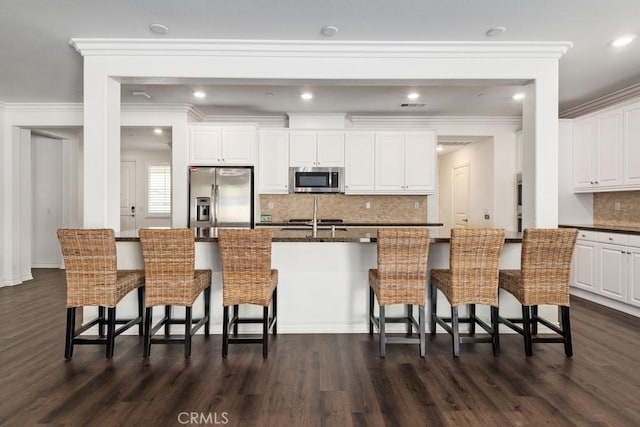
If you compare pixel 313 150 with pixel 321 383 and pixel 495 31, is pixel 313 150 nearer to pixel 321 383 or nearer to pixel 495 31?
pixel 495 31

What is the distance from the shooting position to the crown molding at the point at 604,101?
427 cm

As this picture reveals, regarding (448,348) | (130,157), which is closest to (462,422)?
(448,348)

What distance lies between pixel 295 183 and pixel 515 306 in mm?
3353

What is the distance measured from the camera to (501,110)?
5.26 metres

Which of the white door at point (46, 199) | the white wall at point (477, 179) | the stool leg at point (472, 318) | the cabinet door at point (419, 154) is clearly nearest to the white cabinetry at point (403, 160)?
the cabinet door at point (419, 154)

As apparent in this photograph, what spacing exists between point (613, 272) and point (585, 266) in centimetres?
41

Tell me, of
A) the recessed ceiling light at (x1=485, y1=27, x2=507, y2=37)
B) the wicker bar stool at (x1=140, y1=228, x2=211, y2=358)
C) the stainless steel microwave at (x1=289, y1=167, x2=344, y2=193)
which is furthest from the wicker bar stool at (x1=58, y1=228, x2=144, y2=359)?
the recessed ceiling light at (x1=485, y1=27, x2=507, y2=37)

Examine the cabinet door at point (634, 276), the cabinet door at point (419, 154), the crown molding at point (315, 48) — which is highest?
the crown molding at point (315, 48)

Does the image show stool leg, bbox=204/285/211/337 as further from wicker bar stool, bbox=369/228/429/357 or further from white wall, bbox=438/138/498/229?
white wall, bbox=438/138/498/229

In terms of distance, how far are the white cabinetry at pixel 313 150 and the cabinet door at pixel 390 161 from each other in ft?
1.93

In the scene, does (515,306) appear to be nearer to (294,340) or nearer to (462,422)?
(462,422)

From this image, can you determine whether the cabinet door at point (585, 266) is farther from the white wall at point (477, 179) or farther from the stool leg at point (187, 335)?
the stool leg at point (187, 335)

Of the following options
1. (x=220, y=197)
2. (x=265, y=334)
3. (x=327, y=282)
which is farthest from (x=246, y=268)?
(x=220, y=197)

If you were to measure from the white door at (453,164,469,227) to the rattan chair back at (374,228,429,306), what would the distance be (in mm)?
4448
